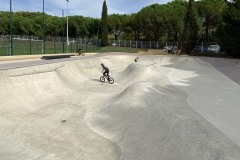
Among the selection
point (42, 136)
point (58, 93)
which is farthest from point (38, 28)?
point (42, 136)

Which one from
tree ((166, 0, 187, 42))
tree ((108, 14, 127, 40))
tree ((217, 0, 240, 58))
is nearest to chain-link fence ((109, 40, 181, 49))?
tree ((166, 0, 187, 42))

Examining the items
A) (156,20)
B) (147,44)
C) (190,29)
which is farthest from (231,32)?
(156,20)

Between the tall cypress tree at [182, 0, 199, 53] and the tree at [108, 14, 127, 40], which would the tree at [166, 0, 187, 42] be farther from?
the tall cypress tree at [182, 0, 199, 53]

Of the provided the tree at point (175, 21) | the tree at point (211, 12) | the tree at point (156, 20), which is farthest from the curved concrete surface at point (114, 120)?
the tree at point (156, 20)

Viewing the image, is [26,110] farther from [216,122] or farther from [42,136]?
[216,122]

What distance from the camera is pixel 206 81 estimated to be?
1892 cm

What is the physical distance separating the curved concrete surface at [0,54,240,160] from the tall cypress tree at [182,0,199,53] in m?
24.2

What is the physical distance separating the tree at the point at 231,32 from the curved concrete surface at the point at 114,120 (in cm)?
1712

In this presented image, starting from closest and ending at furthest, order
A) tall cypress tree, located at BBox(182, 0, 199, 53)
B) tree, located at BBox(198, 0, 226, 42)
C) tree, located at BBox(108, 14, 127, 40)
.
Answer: tall cypress tree, located at BBox(182, 0, 199, 53)
tree, located at BBox(198, 0, 226, 42)
tree, located at BBox(108, 14, 127, 40)

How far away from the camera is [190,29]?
4169cm

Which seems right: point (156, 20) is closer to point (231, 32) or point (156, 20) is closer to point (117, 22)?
point (117, 22)

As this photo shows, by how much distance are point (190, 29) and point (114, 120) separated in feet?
109

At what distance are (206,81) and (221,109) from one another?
8.05 m

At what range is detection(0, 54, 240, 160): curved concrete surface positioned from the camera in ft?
25.7
